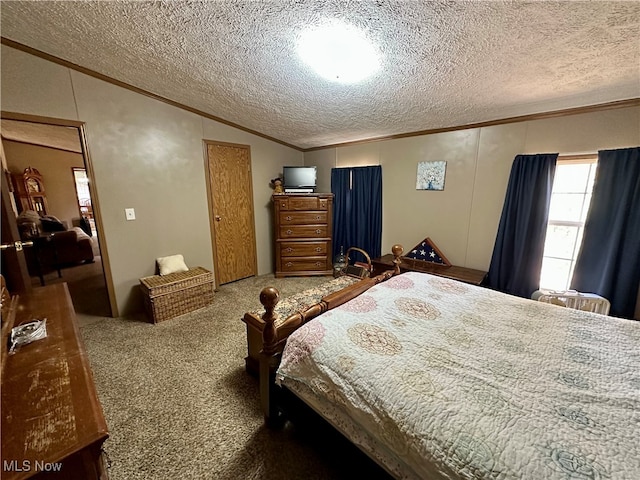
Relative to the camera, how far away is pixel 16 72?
81.7 inches

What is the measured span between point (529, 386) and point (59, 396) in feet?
5.53

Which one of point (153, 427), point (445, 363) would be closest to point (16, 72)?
point (153, 427)

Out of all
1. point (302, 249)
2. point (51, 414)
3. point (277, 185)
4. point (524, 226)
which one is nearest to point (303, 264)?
point (302, 249)

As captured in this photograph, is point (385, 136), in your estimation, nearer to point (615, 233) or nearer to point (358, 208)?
point (358, 208)

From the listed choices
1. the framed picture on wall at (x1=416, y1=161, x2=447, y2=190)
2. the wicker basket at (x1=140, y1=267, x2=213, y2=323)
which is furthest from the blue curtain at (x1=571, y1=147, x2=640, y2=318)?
the wicker basket at (x1=140, y1=267, x2=213, y2=323)

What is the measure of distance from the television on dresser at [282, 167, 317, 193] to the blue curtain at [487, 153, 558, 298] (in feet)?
8.50

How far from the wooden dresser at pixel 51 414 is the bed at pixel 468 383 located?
75 cm

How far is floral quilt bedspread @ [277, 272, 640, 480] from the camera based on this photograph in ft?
2.48

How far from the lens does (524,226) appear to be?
2.52 metres

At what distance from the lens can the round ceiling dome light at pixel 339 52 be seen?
1.56 metres

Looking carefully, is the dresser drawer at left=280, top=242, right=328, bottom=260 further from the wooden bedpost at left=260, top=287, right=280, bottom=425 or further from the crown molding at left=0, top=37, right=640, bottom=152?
the wooden bedpost at left=260, top=287, right=280, bottom=425

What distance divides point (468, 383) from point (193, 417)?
5.33 feet

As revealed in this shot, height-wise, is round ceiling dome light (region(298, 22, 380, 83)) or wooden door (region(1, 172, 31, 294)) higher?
round ceiling dome light (region(298, 22, 380, 83))

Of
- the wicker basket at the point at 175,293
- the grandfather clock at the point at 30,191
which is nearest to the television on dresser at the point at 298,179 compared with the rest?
the wicker basket at the point at 175,293
